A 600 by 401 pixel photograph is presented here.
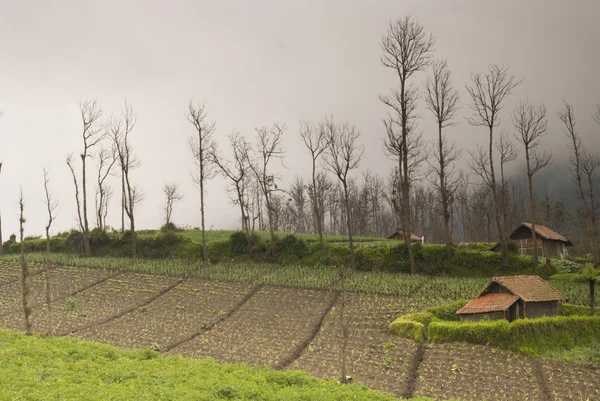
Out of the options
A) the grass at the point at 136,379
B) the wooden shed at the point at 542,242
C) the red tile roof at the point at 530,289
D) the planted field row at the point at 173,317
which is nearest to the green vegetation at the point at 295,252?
the wooden shed at the point at 542,242

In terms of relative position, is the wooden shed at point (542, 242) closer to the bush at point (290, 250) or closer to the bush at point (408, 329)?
the bush at point (290, 250)

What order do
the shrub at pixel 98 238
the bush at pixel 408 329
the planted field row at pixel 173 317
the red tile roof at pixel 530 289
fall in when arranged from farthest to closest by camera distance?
the shrub at pixel 98 238
the planted field row at pixel 173 317
the red tile roof at pixel 530 289
the bush at pixel 408 329

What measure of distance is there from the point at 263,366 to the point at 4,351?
1001 cm

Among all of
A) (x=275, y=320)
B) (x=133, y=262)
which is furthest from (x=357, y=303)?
(x=133, y=262)

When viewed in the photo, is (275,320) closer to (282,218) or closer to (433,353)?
(433,353)

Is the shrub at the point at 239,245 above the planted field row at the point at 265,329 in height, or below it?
above

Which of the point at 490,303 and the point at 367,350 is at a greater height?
the point at 490,303

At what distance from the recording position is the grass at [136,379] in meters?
14.5

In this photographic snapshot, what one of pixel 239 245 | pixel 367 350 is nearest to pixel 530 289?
pixel 367 350

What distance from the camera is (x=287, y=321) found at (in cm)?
2764

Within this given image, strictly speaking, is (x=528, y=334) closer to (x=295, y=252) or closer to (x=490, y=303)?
(x=490, y=303)

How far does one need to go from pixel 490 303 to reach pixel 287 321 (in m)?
10.9

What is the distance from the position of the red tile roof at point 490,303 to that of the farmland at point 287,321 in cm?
299

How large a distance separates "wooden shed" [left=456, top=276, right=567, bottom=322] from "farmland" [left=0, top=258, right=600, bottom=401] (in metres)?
3.07
